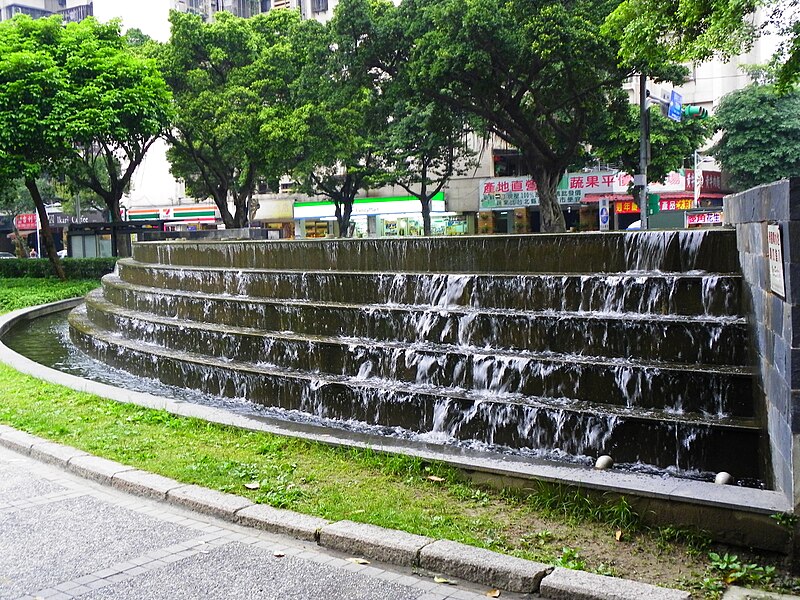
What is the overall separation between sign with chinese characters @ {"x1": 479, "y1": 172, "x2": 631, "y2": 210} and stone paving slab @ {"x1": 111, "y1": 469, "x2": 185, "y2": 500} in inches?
1466

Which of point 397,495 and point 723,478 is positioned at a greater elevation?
point 397,495

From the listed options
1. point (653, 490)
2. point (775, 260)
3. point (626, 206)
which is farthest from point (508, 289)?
point (626, 206)

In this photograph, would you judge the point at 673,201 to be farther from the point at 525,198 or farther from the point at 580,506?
the point at 580,506

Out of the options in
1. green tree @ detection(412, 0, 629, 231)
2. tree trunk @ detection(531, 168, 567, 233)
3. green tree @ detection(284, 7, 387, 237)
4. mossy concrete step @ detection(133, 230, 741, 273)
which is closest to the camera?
mossy concrete step @ detection(133, 230, 741, 273)

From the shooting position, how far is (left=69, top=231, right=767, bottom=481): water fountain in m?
8.41

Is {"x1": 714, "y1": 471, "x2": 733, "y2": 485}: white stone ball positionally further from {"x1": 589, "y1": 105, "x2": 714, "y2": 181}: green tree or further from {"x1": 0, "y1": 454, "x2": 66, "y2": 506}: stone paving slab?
{"x1": 589, "y1": 105, "x2": 714, "y2": 181}: green tree

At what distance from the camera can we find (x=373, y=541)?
5.52 m

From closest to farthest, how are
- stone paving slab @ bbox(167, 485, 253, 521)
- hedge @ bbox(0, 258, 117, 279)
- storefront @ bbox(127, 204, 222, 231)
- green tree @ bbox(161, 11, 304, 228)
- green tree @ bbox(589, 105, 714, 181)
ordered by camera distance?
stone paving slab @ bbox(167, 485, 253, 521) → green tree @ bbox(589, 105, 714, 181) → hedge @ bbox(0, 258, 117, 279) → green tree @ bbox(161, 11, 304, 228) → storefront @ bbox(127, 204, 222, 231)

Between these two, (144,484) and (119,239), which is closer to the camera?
(144,484)

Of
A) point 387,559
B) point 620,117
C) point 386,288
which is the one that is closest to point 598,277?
point 386,288

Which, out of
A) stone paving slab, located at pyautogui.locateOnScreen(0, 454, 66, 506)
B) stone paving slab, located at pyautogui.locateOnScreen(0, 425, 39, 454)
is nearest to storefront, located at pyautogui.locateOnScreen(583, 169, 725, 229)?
stone paving slab, located at pyautogui.locateOnScreen(0, 425, 39, 454)

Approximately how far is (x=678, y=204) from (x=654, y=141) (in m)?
13.5

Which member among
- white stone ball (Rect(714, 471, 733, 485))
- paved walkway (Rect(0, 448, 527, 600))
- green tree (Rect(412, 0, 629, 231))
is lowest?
white stone ball (Rect(714, 471, 733, 485))

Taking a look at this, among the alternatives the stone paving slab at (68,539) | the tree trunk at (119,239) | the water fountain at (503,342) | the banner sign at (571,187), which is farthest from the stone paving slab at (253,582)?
the banner sign at (571,187)
